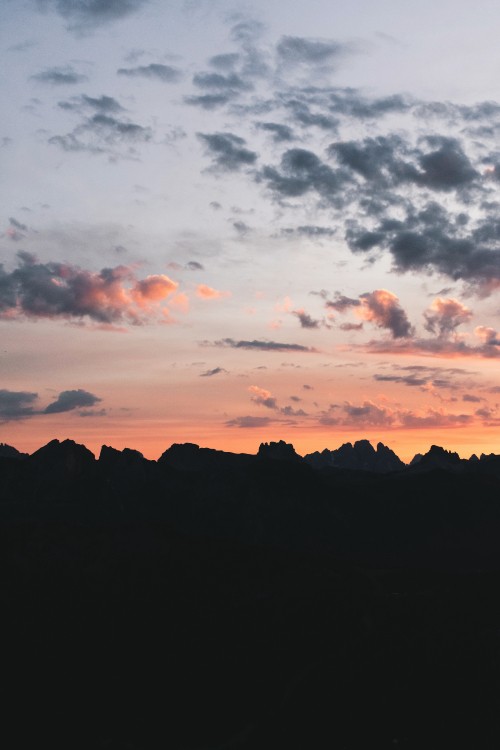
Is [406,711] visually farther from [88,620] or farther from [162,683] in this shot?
[88,620]

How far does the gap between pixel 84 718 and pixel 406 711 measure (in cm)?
6414

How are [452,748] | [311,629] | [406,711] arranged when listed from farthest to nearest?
[311,629], [406,711], [452,748]

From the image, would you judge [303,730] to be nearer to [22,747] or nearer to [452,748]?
Answer: [452,748]

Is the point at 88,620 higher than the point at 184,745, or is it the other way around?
the point at 88,620

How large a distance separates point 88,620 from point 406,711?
274 feet

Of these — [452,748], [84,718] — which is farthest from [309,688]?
[84,718]

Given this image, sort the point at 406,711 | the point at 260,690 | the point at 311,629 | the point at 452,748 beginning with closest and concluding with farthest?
the point at 452,748, the point at 406,711, the point at 260,690, the point at 311,629

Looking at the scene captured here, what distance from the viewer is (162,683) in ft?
555

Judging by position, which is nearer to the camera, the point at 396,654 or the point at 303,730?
the point at 303,730

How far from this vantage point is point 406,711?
154 metres

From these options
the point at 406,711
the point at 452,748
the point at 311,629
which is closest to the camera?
the point at 452,748

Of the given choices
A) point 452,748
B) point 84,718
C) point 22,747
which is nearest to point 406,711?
point 452,748

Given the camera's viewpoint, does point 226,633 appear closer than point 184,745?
No

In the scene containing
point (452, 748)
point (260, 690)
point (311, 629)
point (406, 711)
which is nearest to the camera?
point (452, 748)
